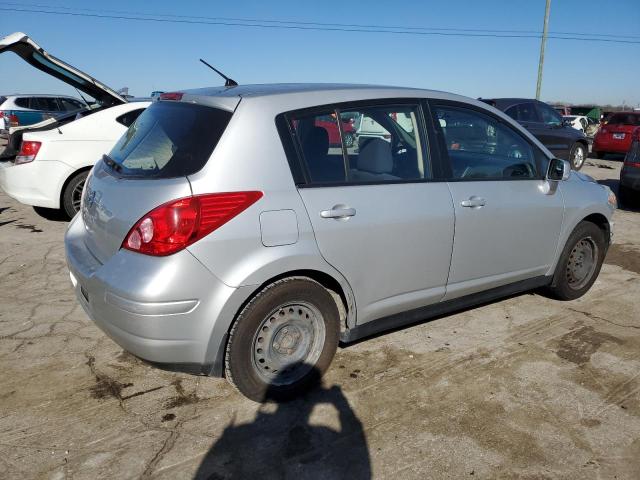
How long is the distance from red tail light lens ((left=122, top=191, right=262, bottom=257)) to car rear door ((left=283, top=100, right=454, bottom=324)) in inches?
18.8

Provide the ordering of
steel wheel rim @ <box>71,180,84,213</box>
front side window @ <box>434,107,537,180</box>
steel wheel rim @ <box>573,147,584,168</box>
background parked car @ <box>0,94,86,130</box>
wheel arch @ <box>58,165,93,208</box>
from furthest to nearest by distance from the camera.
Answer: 1. background parked car @ <box>0,94,86,130</box>
2. steel wheel rim @ <box>573,147,584,168</box>
3. steel wheel rim @ <box>71,180,84,213</box>
4. wheel arch @ <box>58,165,93,208</box>
5. front side window @ <box>434,107,537,180</box>

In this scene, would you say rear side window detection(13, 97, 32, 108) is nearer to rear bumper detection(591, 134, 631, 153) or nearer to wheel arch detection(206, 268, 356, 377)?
wheel arch detection(206, 268, 356, 377)

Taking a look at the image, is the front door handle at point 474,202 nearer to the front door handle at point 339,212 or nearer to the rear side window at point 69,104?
the front door handle at point 339,212

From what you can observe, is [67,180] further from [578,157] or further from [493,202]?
[578,157]

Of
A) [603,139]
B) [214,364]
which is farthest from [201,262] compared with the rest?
[603,139]

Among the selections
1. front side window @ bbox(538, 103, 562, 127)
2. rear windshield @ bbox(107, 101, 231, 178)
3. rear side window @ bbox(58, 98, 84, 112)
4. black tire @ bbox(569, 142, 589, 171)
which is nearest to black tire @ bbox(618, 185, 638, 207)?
front side window @ bbox(538, 103, 562, 127)

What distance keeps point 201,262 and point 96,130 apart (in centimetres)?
507

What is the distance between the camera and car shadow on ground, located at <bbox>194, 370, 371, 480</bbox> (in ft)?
8.15

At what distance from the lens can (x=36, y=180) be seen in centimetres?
644

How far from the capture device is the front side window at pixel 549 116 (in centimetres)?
1301

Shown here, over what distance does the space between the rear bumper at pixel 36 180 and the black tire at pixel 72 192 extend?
0.10 meters

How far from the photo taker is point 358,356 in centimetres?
359

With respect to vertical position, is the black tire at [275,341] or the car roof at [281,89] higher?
the car roof at [281,89]

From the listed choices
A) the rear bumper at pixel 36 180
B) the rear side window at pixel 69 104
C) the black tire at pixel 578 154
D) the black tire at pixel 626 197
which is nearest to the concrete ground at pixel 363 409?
the rear bumper at pixel 36 180
